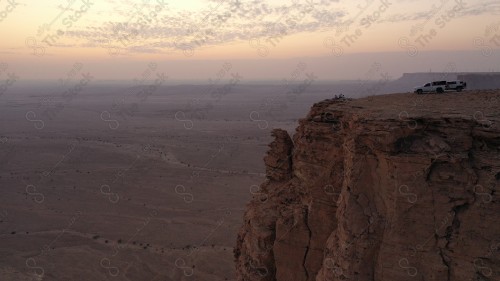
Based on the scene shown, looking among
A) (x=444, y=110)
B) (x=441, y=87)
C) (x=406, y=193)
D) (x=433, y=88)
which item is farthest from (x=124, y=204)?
(x=444, y=110)

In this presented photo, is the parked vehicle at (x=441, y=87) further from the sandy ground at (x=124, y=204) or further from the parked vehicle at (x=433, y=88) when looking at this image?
the sandy ground at (x=124, y=204)

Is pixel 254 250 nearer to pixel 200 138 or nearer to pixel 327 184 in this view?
pixel 327 184

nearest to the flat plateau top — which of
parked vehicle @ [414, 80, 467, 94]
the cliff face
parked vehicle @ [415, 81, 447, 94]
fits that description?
the cliff face

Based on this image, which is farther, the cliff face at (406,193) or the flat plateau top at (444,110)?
the flat plateau top at (444,110)

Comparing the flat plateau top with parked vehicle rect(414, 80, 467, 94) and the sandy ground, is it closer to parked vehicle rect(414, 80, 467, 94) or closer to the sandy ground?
parked vehicle rect(414, 80, 467, 94)

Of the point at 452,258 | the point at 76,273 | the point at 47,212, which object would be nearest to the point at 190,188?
the point at 47,212

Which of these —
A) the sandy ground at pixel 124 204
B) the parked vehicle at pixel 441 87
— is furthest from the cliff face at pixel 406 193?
the sandy ground at pixel 124 204
